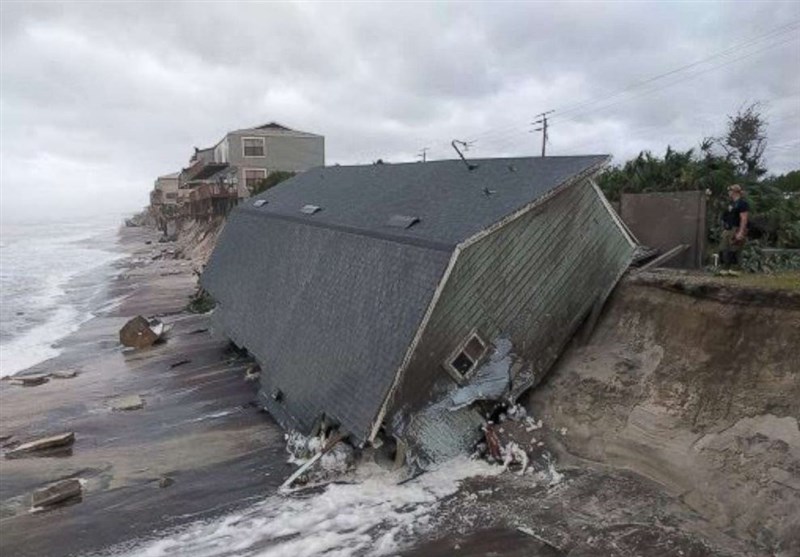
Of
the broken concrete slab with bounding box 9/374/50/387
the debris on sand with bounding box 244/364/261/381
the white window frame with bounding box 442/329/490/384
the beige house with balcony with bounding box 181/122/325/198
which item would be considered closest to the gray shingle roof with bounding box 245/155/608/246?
the white window frame with bounding box 442/329/490/384

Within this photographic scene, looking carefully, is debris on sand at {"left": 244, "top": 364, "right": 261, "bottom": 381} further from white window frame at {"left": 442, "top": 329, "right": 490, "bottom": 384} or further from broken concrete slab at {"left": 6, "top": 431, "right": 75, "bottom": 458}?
white window frame at {"left": 442, "top": 329, "right": 490, "bottom": 384}

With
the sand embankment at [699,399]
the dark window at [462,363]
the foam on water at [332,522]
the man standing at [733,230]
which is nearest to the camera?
the sand embankment at [699,399]

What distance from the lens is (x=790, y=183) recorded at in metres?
33.1

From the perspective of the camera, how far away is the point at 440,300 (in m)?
12.1

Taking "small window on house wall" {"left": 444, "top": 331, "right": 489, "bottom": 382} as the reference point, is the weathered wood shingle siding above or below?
above

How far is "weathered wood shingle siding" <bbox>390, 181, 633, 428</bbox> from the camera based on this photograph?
12320 mm

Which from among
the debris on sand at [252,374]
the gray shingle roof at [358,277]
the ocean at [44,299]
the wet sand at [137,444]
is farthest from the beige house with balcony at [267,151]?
the debris on sand at [252,374]

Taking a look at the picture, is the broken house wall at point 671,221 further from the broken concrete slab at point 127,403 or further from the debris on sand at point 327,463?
the broken concrete slab at point 127,403

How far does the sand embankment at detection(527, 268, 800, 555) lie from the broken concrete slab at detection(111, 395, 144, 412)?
36.3ft

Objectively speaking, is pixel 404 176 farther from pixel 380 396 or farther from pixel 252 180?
pixel 252 180

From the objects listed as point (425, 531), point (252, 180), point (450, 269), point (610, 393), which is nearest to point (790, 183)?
point (610, 393)

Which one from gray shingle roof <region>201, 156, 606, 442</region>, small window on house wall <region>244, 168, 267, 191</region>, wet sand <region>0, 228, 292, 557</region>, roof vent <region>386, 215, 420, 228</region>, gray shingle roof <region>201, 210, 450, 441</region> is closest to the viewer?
wet sand <region>0, 228, 292, 557</region>

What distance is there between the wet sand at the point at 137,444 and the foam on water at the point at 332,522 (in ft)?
2.38

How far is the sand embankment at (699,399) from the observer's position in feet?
31.5
